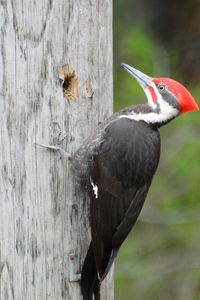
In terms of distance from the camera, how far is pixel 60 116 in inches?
145

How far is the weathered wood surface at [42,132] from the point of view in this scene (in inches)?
138

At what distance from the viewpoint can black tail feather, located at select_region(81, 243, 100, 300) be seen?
3.69 m

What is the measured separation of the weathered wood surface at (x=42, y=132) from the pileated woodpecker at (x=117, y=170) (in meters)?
0.07

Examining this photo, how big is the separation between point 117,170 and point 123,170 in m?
0.03

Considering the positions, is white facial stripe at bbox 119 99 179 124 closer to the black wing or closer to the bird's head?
the bird's head

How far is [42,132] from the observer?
3611 mm

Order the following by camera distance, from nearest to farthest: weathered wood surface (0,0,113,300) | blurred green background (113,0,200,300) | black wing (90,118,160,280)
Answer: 1. weathered wood surface (0,0,113,300)
2. black wing (90,118,160,280)
3. blurred green background (113,0,200,300)

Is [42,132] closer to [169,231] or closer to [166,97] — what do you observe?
[166,97]

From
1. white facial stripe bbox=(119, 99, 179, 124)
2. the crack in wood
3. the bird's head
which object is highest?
the crack in wood

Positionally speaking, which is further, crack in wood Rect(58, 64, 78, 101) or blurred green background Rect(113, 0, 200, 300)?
blurred green background Rect(113, 0, 200, 300)

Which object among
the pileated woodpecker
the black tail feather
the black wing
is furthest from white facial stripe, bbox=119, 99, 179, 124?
the black tail feather

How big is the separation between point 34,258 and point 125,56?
4501mm

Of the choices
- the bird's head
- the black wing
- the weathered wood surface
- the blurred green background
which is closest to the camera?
the weathered wood surface

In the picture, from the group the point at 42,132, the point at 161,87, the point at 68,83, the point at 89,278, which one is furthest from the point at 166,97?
the point at 89,278
